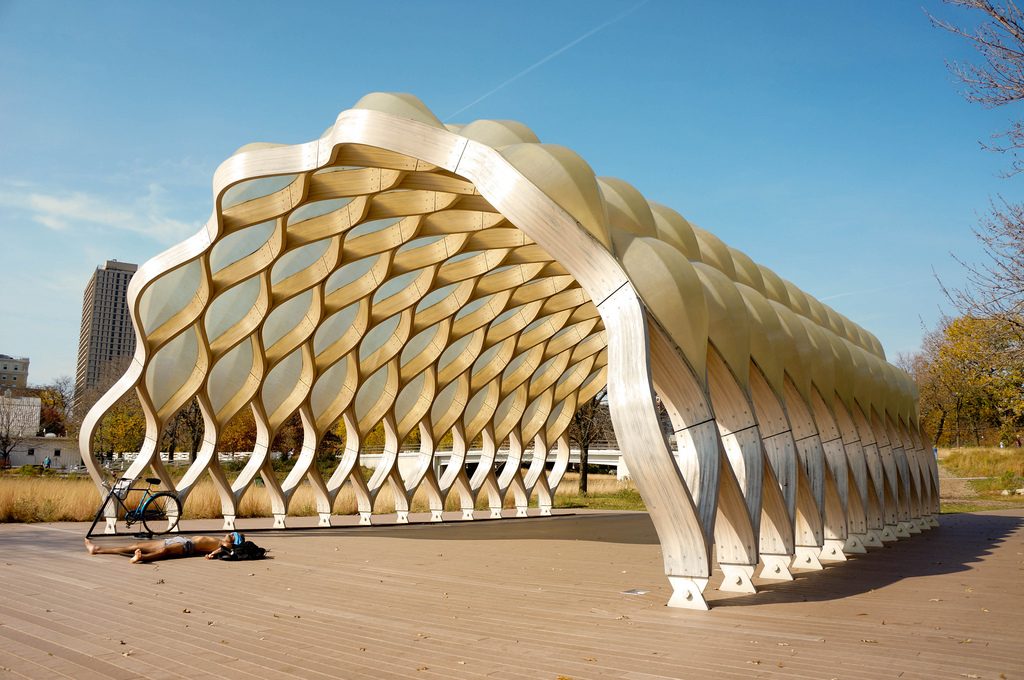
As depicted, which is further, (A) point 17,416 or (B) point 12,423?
(A) point 17,416

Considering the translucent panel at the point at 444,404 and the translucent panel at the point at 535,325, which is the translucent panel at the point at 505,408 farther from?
the translucent panel at the point at 535,325

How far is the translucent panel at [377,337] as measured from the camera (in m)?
27.3

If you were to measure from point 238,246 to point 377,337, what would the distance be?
732cm

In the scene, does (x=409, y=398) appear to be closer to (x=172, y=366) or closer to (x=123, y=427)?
(x=172, y=366)

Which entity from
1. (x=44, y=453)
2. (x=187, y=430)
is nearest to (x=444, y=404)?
(x=187, y=430)

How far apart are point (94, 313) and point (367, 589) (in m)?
182

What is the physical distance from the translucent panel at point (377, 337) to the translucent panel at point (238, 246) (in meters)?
6.79

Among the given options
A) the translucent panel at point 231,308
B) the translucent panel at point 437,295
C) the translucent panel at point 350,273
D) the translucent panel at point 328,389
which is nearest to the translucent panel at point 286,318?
the translucent panel at point 350,273

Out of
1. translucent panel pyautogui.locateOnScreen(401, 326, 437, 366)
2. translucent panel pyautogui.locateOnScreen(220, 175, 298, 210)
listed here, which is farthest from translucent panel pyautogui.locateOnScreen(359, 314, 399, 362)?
translucent panel pyautogui.locateOnScreen(220, 175, 298, 210)

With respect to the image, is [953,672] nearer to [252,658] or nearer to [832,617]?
[832,617]

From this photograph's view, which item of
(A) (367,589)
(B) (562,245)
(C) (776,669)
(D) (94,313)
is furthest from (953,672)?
(D) (94,313)

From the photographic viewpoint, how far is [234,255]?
2117cm

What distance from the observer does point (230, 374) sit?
80.8 feet

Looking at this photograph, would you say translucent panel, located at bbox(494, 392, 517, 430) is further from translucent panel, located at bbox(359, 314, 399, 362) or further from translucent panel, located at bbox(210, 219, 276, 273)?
translucent panel, located at bbox(210, 219, 276, 273)
